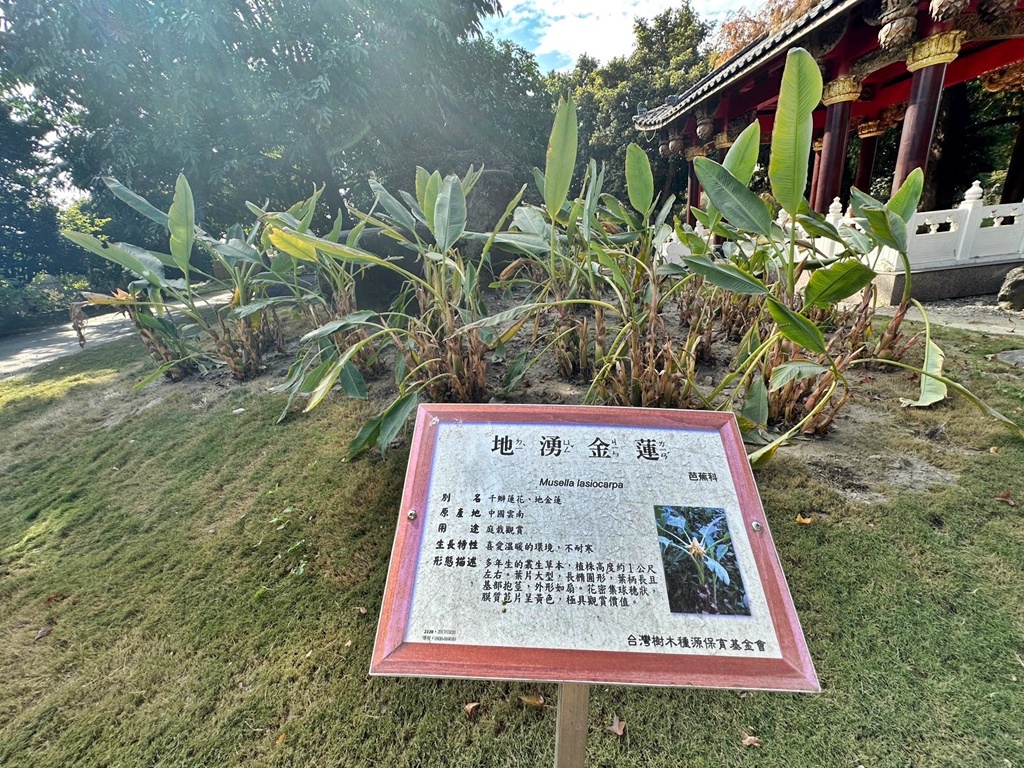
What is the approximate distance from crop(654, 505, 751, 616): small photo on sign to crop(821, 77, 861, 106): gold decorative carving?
4914 mm

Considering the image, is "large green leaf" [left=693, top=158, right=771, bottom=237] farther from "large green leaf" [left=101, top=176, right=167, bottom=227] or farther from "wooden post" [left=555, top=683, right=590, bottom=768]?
"large green leaf" [left=101, top=176, right=167, bottom=227]

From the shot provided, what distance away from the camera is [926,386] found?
134 centimetres

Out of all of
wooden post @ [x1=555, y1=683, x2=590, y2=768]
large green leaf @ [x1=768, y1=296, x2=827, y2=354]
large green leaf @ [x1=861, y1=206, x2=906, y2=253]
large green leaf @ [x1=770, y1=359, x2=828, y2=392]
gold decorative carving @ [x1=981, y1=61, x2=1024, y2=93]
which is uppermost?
gold decorative carving @ [x1=981, y1=61, x2=1024, y2=93]

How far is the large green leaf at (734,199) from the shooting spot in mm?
1268

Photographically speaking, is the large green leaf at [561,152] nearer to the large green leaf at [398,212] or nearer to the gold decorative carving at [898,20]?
the large green leaf at [398,212]

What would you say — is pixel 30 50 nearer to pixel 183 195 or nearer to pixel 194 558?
pixel 183 195

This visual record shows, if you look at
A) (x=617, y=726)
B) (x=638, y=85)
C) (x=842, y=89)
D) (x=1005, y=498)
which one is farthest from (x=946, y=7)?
(x=638, y=85)

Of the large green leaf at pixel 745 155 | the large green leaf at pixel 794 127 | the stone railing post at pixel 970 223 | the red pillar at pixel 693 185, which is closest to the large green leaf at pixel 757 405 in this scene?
the large green leaf at pixel 794 127

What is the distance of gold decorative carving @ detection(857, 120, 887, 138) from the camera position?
21.2ft

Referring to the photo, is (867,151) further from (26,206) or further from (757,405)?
(26,206)

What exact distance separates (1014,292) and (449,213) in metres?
4.21

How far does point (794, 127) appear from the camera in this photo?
1.20 meters

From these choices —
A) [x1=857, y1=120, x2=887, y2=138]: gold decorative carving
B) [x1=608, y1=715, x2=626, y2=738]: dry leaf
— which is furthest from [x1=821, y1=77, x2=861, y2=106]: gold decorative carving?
[x1=608, y1=715, x2=626, y2=738]: dry leaf

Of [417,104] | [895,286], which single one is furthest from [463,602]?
[417,104]
